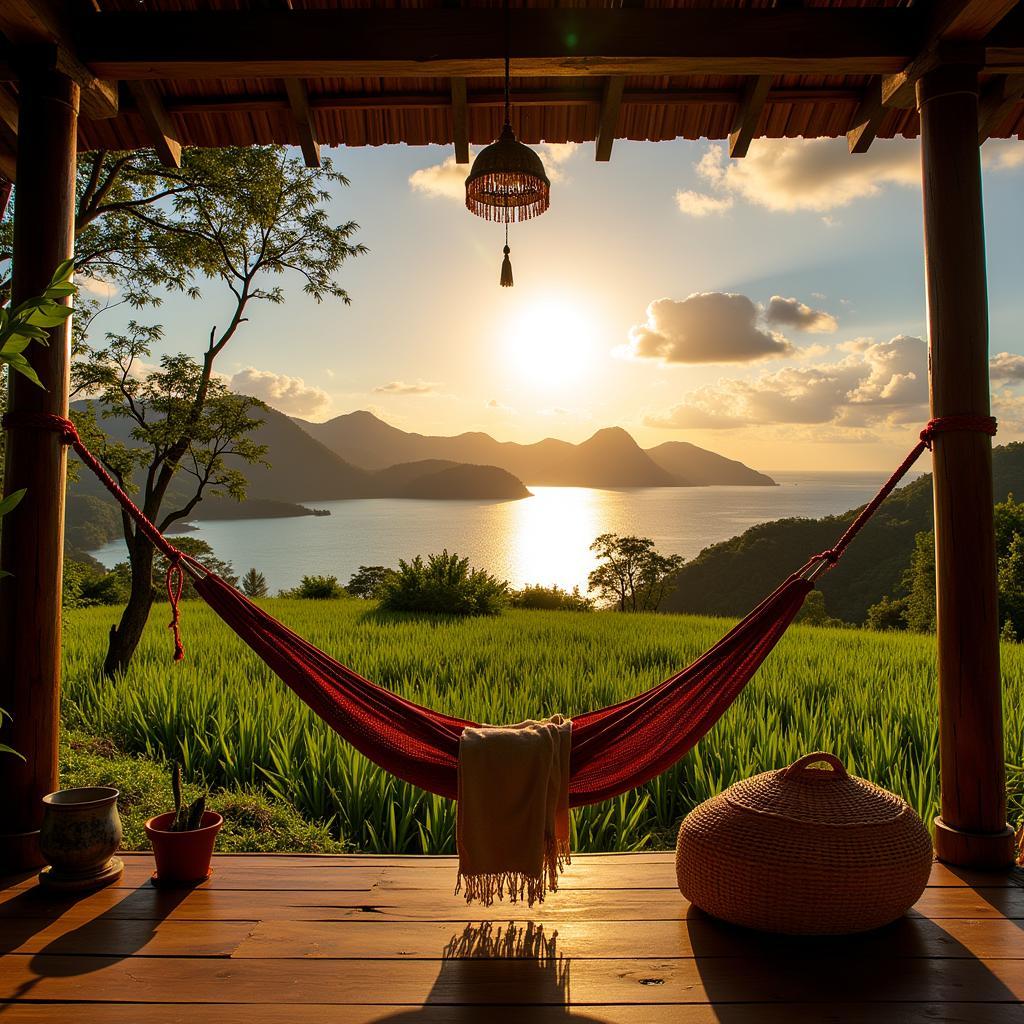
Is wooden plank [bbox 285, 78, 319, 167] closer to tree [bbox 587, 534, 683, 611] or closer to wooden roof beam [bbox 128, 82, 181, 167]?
wooden roof beam [bbox 128, 82, 181, 167]

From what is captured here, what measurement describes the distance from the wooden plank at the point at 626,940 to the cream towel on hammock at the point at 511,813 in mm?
104

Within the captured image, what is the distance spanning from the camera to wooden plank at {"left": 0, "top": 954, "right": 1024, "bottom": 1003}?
148 cm

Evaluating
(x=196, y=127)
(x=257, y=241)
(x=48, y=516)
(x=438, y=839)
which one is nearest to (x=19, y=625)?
(x=48, y=516)

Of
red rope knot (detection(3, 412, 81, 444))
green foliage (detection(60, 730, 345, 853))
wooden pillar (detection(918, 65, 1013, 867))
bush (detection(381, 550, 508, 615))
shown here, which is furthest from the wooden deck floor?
bush (detection(381, 550, 508, 615))

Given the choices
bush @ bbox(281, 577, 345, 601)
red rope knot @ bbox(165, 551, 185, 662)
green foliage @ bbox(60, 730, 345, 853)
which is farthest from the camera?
bush @ bbox(281, 577, 345, 601)

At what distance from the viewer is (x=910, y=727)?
12.0ft

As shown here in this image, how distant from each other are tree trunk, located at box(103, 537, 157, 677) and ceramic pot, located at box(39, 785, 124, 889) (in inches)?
141

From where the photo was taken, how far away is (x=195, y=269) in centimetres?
691

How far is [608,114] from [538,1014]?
2.43m

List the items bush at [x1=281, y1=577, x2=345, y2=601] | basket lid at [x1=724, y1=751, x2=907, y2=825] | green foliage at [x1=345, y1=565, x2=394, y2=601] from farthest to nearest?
1. green foliage at [x1=345, y1=565, x2=394, y2=601]
2. bush at [x1=281, y1=577, x2=345, y2=601]
3. basket lid at [x1=724, y1=751, x2=907, y2=825]

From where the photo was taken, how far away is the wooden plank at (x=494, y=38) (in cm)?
227

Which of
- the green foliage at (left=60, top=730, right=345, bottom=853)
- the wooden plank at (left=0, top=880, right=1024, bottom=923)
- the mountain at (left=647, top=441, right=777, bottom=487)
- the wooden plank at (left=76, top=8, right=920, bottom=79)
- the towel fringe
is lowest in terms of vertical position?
the green foliage at (left=60, top=730, right=345, bottom=853)

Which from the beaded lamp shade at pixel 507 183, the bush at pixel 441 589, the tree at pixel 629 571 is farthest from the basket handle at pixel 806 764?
the tree at pixel 629 571

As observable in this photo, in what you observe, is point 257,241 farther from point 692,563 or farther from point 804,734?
point 692,563
